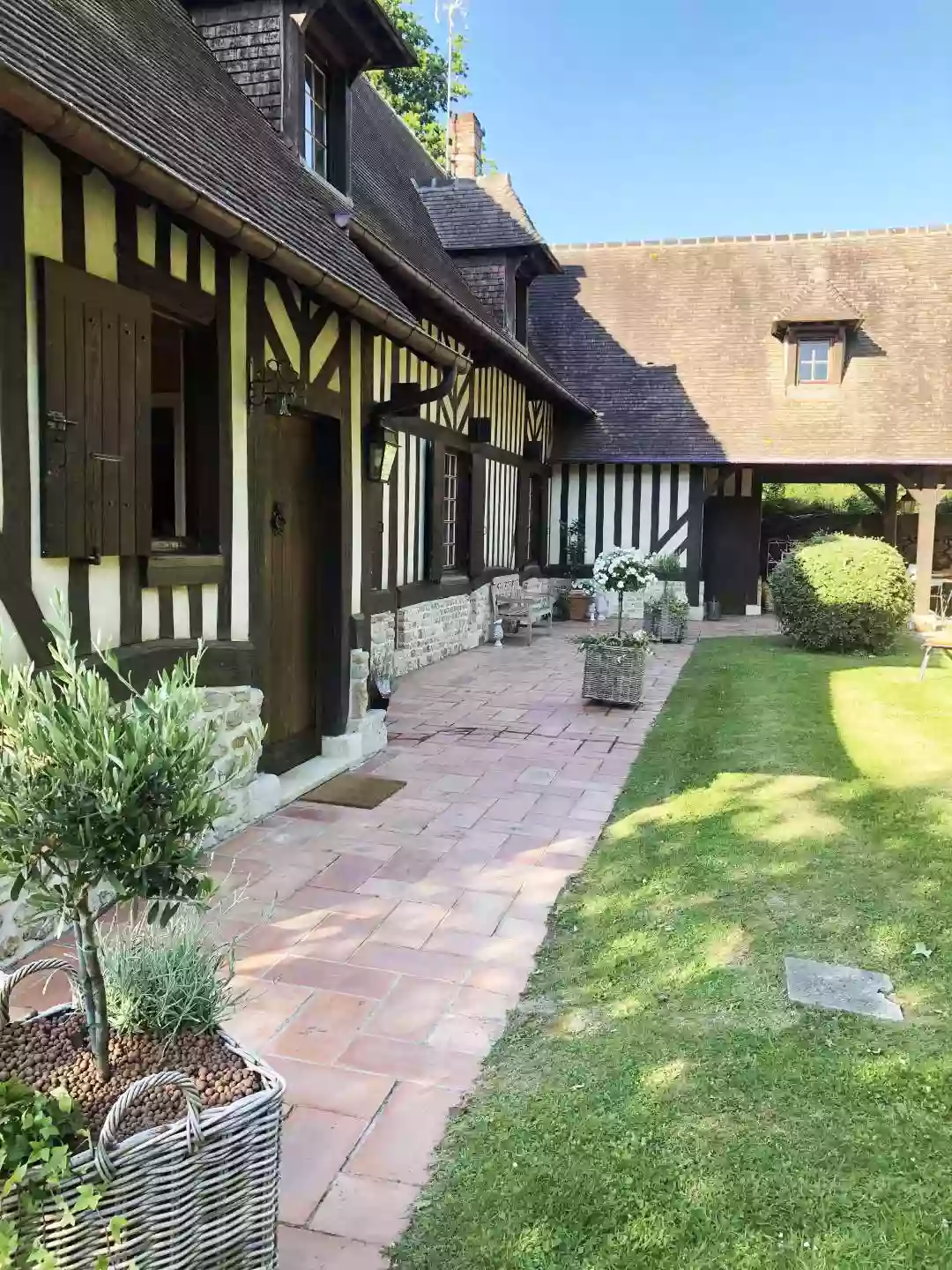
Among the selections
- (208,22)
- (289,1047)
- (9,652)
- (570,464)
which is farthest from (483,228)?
(289,1047)

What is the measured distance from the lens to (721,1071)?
2500 millimetres

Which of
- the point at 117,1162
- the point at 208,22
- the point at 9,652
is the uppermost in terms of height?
the point at 208,22

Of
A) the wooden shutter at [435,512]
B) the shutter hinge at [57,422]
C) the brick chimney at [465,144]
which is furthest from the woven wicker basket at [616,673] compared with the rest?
the brick chimney at [465,144]

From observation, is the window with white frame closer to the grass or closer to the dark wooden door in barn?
the grass

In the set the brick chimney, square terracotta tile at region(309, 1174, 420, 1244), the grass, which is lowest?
square terracotta tile at region(309, 1174, 420, 1244)

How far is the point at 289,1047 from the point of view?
2625 millimetres

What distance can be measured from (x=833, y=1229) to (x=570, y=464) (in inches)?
531

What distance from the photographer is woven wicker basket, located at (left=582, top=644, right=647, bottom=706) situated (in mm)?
7461

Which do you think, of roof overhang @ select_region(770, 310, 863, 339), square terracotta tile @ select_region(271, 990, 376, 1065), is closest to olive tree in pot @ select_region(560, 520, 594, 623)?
roof overhang @ select_region(770, 310, 863, 339)

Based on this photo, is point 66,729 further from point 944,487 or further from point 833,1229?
point 944,487

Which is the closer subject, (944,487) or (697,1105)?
(697,1105)

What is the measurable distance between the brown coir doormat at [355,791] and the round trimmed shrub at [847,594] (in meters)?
6.65

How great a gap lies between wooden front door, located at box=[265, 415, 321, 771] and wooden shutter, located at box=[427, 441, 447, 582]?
12.6 feet

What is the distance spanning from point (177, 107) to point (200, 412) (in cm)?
135
